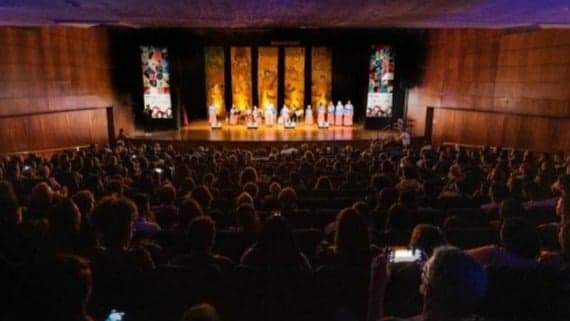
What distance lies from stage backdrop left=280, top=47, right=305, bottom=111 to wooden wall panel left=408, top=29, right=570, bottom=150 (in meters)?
5.74

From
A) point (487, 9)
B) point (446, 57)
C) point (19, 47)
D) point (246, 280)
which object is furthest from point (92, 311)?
point (446, 57)

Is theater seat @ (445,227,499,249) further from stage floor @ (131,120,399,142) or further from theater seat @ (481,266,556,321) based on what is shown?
stage floor @ (131,120,399,142)

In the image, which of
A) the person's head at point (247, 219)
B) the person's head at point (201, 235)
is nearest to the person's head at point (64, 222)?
the person's head at point (201, 235)

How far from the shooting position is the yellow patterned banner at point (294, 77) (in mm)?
21547

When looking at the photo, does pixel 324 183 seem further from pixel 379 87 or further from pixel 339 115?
pixel 379 87

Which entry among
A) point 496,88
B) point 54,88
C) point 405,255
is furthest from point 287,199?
point 54,88

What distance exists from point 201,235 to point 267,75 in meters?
19.0

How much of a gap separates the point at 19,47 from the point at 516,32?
1436 cm

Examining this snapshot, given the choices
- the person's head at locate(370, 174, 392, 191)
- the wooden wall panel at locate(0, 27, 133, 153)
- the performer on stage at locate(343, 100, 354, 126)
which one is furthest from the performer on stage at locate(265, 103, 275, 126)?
the person's head at locate(370, 174, 392, 191)

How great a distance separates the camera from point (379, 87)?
63.0ft

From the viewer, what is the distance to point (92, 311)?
2824mm

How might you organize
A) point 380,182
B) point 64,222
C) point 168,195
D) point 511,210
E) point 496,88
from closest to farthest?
point 64,222 < point 511,210 < point 168,195 < point 380,182 < point 496,88

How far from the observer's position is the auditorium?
2811 millimetres

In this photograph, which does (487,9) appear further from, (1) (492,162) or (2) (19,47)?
(2) (19,47)
